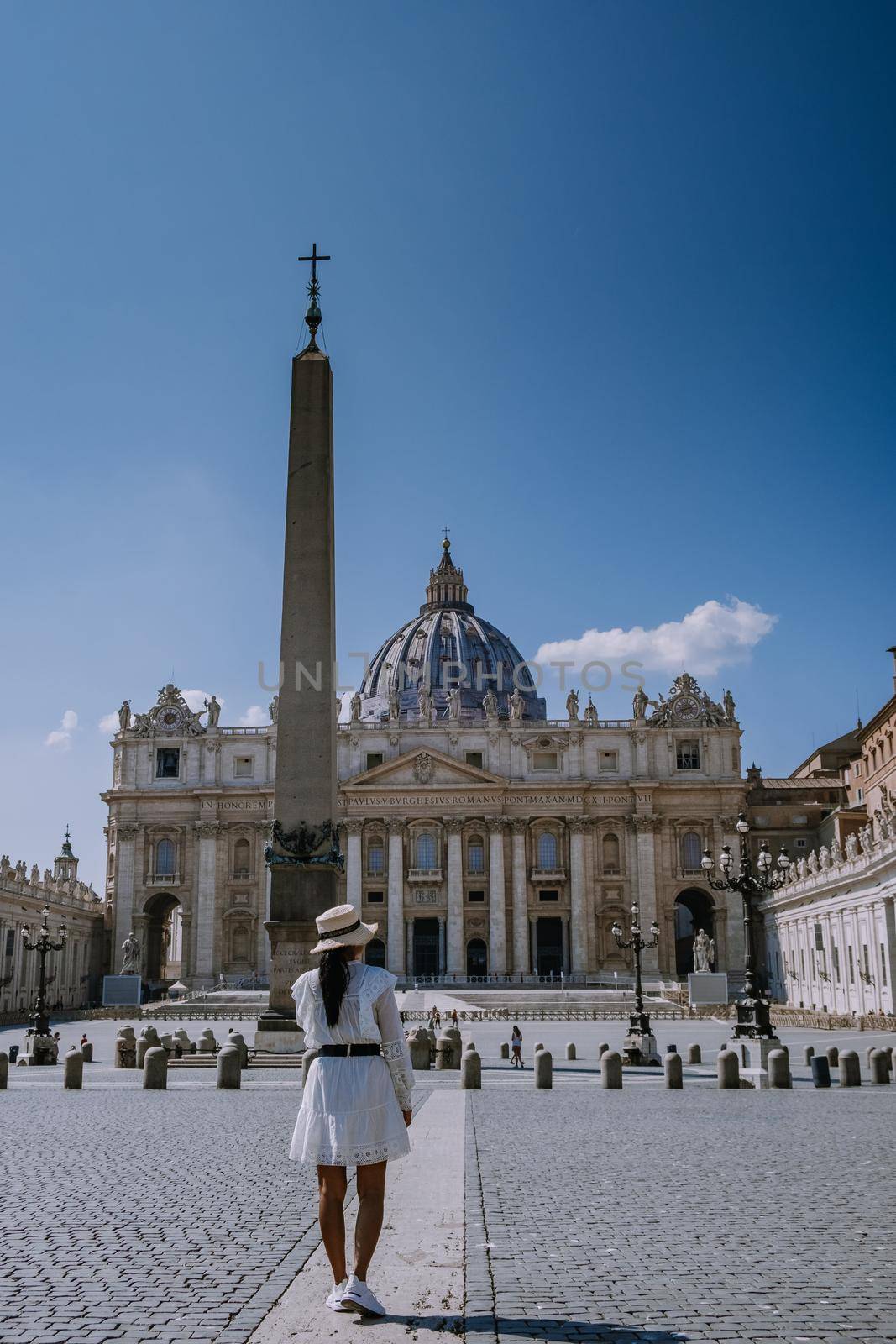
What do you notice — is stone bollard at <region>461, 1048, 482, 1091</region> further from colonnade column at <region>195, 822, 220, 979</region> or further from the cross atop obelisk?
colonnade column at <region>195, 822, 220, 979</region>

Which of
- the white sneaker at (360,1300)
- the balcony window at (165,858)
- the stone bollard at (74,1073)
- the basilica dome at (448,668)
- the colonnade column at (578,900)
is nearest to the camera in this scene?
the white sneaker at (360,1300)

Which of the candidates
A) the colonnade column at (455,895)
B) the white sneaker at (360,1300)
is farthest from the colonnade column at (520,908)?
the white sneaker at (360,1300)

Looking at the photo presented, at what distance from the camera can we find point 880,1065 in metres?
22.2

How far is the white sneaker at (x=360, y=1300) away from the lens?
5.95 m

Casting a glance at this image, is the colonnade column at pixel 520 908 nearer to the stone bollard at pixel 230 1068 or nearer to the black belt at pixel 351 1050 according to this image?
the stone bollard at pixel 230 1068

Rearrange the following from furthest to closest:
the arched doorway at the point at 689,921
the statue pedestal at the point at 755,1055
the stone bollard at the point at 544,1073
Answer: the arched doorway at the point at 689,921
the statue pedestal at the point at 755,1055
the stone bollard at the point at 544,1073

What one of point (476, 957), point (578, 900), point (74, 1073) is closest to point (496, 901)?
point (476, 957)

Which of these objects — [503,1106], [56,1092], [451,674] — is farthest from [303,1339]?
[451,674]

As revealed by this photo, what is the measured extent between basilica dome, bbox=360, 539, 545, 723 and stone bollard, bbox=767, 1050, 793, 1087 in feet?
251

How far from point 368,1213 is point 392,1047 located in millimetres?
779

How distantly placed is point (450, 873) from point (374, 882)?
4795 mm

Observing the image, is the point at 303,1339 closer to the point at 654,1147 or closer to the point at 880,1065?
the point at 654,1147

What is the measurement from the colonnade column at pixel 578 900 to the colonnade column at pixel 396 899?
9.76 metres

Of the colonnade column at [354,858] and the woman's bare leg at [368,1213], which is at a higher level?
the colonnade column at [354,858]
